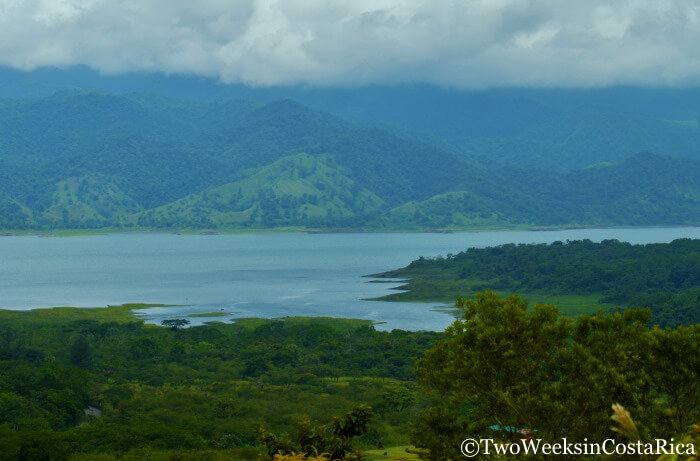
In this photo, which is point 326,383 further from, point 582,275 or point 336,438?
point 582,275

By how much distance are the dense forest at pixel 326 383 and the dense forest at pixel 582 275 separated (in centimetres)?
4901

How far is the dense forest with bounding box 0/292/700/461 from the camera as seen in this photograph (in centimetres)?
3094

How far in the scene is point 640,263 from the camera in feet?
566

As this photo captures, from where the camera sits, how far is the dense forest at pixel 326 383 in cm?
3094

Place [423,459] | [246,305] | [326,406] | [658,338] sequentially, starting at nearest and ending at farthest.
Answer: [658,338] → [423,459] → [326,406] → [246,305]

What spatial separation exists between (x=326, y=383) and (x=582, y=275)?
97.9m

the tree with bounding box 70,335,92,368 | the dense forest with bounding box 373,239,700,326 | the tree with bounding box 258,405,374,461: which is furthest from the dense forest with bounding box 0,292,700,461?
the dense forest with bounding box 373,239,700,326

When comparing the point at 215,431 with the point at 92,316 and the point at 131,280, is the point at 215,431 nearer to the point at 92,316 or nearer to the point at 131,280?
the point at 92,316

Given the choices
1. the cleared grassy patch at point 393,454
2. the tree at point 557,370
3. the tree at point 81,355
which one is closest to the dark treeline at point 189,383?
the tree at point 81,355

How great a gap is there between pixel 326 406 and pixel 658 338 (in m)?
41.1

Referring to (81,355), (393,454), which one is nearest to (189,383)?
(81,355)

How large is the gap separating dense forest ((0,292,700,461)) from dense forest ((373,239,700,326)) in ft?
161

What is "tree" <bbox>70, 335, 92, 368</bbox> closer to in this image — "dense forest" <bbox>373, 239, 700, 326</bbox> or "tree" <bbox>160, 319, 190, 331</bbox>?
"tree" <bbox>160, 319, 190, 331</bbox>

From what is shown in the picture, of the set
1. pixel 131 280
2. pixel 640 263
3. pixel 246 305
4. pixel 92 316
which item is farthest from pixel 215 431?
pixel 131 280
